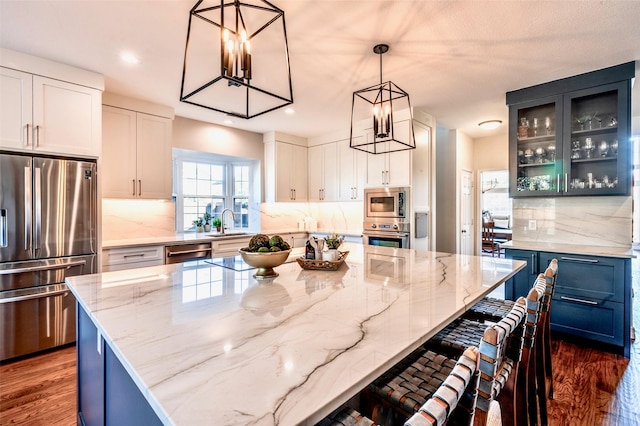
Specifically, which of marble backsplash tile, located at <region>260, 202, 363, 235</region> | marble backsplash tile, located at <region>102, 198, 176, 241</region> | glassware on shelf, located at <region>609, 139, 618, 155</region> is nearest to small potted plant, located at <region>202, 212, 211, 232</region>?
marble backsplash tile, located at <region>102, 198, 176, 241</region>

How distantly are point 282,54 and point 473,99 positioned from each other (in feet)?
7.92

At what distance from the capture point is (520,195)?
3.43 meters

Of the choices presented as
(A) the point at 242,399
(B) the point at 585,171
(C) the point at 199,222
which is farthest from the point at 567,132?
(C) the point at 199,222

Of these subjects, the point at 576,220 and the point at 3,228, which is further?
the point at 576,220

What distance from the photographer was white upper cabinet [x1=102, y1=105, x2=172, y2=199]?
134 inches

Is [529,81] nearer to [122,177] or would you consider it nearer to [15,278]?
[122,177]

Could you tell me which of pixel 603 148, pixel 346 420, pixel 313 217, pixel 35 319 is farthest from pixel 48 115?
pixel 603 148

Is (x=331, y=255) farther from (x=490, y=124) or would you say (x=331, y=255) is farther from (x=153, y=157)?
(x=490, y=124)

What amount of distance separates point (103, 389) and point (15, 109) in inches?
105

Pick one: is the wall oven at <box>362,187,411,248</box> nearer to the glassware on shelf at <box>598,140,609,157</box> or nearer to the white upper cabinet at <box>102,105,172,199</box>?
the glassware on shelf at <box>598,140,609,157</box>

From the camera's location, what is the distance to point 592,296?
277 centimetres

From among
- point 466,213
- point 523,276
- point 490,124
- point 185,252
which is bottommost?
point 523,276

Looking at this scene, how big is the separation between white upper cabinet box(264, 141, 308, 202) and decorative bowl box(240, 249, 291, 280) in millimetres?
3438

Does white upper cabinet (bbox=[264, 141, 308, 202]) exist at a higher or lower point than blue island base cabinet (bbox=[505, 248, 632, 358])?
higher
